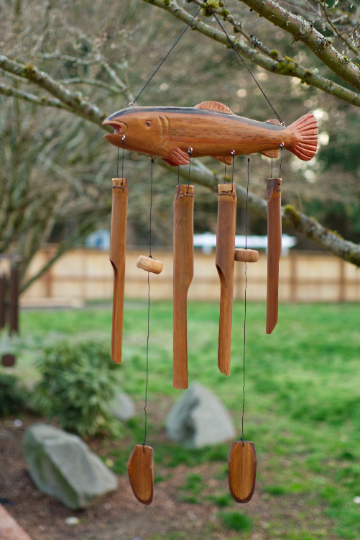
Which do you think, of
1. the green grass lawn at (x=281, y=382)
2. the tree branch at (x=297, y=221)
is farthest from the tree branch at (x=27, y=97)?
the green grass lawn at (x=281, y=382)

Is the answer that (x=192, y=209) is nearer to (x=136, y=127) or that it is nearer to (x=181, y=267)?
(x=181, y=267)

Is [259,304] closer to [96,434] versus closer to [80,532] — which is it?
[96,434]

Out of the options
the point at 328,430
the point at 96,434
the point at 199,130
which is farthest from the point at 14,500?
the point at 199,130

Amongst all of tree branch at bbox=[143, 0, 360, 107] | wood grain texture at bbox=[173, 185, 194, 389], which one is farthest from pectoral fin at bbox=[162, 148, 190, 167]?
tree branch at bbox=[143, 0, 360, 107]

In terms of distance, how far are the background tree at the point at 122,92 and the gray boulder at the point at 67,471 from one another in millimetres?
2720

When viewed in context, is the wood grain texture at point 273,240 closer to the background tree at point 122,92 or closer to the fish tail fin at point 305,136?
the fish tail fin at point 305,136

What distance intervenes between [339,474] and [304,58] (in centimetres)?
538

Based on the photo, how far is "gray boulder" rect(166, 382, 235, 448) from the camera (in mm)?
6672

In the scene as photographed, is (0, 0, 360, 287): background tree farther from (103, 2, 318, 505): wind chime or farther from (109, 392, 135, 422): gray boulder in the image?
(109, 392, 135, 422): gray boulder

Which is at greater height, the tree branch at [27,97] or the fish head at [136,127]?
the tree branch at [27,97]

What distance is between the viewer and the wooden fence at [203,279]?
16.0 metres

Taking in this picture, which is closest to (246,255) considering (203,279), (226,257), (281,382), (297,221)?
(226,257)

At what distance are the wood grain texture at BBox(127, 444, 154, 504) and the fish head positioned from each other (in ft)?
4.85

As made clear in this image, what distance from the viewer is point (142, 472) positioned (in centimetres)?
239
